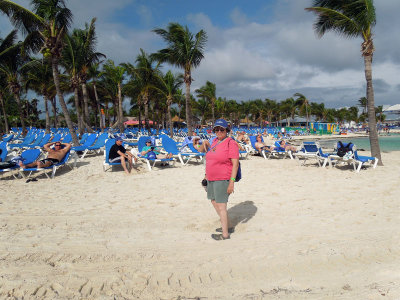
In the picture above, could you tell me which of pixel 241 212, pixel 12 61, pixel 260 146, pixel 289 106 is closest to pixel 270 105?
pixel 289 106

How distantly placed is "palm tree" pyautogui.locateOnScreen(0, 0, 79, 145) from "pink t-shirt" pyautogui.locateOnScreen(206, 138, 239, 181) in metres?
9.88

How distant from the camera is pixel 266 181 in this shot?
20.0ft

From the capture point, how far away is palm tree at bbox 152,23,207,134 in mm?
17047

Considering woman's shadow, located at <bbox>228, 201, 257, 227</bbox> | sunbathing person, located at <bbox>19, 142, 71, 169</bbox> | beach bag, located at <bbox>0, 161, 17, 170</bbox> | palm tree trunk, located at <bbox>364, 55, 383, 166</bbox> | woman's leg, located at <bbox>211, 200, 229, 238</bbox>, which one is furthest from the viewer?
palm tree trunk, located at <bbox>364, 55, 383, 166</bbox>

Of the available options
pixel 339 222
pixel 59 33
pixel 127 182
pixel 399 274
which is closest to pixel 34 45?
pixel 59 33

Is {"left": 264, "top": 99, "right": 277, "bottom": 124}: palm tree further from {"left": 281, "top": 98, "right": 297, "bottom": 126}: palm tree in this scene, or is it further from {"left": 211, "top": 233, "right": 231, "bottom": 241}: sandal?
{"left": 211, "top": 233, "right": 231, "bottom": 241}: sandal

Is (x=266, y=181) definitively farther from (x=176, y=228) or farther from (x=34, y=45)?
(x=34, y=45)

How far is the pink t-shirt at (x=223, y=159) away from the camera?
2863 mm

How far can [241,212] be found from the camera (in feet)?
13.2

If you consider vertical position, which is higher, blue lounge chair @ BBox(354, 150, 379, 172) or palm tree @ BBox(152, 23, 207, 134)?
palm tree @ BBox(152, 23, 207, 134)

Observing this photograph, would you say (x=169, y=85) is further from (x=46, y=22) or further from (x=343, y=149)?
(x=343, y=149)

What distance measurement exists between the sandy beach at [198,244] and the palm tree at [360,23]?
379 cm

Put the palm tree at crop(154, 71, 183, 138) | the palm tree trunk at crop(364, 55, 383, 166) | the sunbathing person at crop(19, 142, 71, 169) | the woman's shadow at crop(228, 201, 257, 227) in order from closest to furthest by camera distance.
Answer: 1. the woman's shadow at crop(228, 201, 257, 227)
2. the sunbathing person at crop(19, 142, 71, 169)
3. the palm tree trunk at crop(364, 55, 383, 166)
4. the palm tree at crop(154, 71, 183, 138)

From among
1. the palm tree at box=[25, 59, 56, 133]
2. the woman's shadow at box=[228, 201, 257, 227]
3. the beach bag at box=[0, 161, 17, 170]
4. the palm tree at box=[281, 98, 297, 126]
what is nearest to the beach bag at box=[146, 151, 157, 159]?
the beach bag at box=[0, 161, 17, 170]
